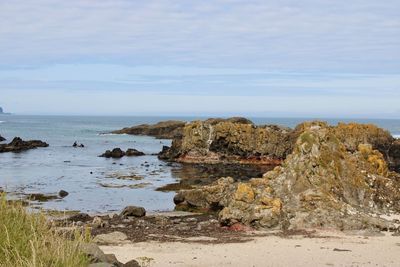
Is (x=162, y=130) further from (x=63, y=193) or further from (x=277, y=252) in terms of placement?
(x=277, y=252)

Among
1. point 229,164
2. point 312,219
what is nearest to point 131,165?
point 229,164

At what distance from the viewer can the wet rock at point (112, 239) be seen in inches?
706

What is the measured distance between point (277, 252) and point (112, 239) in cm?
551

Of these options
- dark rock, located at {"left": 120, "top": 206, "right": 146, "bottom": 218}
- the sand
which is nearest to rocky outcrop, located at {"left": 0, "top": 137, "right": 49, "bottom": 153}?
dark rock, located at {"left": 120, "top": 206, "right": 146, "bottom": 218}

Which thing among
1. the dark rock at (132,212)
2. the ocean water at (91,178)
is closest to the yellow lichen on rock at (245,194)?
the dark rock at (132,212)

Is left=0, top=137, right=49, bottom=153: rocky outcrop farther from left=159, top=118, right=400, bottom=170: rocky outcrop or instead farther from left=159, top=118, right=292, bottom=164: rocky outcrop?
left=159, top=118, right=292, bottom=164: rocky outcrop

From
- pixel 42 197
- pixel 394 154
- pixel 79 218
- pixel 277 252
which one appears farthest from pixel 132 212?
pixel 394 154

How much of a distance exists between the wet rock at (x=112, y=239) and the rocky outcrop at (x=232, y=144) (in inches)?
1691

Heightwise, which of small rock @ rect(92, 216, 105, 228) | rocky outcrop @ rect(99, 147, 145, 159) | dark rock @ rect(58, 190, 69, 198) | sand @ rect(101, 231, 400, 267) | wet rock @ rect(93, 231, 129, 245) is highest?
sand @ rect(101, 231, 400, 267)

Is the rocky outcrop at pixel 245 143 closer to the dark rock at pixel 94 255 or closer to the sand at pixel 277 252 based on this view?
the sand at pixel 277 252

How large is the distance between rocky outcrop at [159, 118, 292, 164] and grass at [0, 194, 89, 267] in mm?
51923

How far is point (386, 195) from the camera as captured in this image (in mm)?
23984

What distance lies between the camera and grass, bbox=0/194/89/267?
8.32 meters

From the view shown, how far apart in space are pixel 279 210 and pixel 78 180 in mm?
25588
